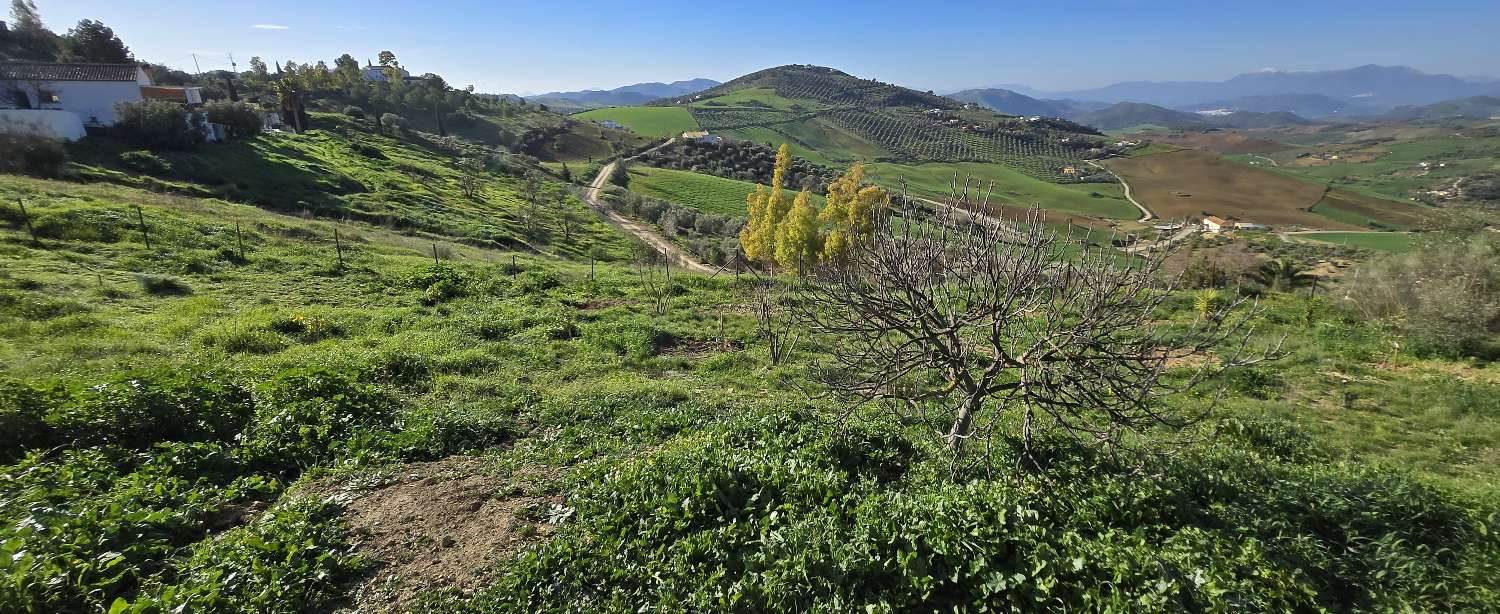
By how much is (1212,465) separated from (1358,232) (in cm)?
7900

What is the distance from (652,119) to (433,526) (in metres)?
146

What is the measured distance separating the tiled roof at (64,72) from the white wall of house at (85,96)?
2.01 feet

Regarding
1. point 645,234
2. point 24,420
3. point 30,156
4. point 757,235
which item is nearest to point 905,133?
point 645,234

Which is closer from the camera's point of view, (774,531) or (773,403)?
(774,531)

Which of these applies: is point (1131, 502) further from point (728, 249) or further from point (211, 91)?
point (211, 91)

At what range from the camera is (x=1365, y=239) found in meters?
55.6

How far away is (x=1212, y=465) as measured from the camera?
22.0 ft

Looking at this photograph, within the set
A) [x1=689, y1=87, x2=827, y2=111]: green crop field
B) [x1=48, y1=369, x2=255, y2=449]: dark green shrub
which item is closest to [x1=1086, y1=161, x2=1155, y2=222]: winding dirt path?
[x1=48, y1=369, x2=255, y2=449]: dark green shrub

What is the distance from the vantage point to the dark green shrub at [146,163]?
33844mm

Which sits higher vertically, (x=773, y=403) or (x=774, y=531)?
(x=774, y=531)

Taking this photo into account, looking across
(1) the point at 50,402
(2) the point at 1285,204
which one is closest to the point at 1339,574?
(1) the point at 50,402

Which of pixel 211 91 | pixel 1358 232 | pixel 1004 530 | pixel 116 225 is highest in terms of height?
pixel 211 91

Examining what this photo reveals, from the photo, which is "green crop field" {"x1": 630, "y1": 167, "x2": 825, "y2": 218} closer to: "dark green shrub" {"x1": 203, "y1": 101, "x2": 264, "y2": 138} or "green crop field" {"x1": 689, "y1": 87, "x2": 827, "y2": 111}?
"dark green shrub" {"x1": 203, "y1": 101, "x2": 264, "y2": 138}

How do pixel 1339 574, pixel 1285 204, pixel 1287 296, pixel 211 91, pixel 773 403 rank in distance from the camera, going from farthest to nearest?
pixel 1285 204 → pixel 211 91 → pixel 1287 296 → pixel 773 403 → pixel 1339 574
